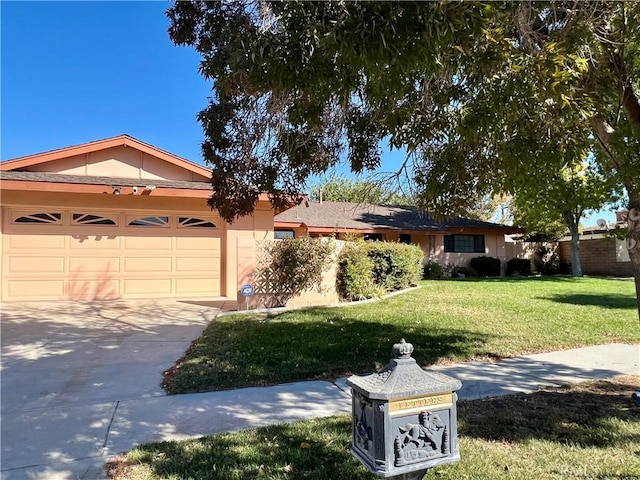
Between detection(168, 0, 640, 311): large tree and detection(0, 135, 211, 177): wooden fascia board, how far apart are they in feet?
25.1

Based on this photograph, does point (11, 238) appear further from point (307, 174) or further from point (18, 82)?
point (307, 174)

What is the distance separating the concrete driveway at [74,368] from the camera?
3777 millimetres

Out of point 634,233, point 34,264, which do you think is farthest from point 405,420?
point 34,264

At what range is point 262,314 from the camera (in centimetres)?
1014

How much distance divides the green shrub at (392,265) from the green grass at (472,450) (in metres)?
9.08

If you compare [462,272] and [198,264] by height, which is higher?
[198,264]

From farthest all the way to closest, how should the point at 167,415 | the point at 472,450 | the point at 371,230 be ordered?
the point at 371,230, the point at 167,415, the point at 472,450

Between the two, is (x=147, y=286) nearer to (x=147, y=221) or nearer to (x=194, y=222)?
(x=147, y=221)

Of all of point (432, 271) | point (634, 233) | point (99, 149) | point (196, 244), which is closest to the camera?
point (634, 233)

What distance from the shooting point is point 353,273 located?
12.0 m

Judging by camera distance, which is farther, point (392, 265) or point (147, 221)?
point (392, 265)

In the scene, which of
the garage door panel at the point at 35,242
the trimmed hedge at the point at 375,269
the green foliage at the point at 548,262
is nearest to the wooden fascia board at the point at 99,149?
the garage door panel at the point at 35,242

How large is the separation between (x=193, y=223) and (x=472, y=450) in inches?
440

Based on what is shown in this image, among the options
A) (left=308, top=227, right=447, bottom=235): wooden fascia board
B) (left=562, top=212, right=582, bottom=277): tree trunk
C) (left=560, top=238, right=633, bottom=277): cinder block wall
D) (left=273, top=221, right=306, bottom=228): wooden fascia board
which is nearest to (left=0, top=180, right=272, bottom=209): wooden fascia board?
(left=273, top=221, right=306, bottom=228): wooden fascia board
